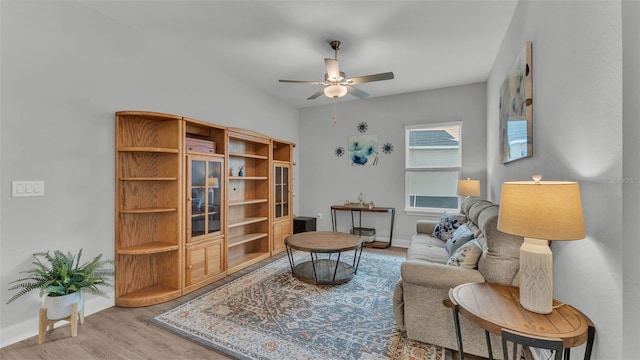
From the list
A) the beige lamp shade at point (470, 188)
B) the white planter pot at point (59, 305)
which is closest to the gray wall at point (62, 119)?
the white planter pot at point (59, 305)

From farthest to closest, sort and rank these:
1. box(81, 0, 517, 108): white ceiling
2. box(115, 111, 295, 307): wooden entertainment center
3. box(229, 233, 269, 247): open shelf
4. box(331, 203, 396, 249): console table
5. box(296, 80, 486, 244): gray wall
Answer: box(331, 203, 396, 249): console table < box(296, 80, 486, 244): gray wall < box(229, 233, 269, 247): open shelf < box(115, 111, 295, 307): wooden entertainment center < box(81, 0, 517, 108): white ceiling

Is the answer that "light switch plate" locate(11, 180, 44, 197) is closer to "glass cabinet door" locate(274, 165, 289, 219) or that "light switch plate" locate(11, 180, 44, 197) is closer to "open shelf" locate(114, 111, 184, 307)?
"open shelf" locate(114, 111, 184, 307)

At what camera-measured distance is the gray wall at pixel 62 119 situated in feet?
6.80

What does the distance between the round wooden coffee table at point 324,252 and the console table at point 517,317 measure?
1604mm

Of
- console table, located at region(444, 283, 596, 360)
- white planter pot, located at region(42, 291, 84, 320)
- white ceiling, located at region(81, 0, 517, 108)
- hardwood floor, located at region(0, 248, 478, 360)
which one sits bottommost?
hardwood floor, located at region(0, 248, 478, 360)


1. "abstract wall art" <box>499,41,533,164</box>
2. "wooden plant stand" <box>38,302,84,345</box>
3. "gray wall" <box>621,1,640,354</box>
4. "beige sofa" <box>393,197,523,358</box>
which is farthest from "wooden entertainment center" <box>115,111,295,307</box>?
"gray wall" <box>621,1,640,354</box>

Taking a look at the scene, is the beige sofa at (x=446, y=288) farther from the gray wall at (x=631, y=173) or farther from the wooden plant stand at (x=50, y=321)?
the wooden plant stand at (x=50, y=321)

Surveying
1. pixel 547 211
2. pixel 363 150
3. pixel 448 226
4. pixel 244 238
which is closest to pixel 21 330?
pixel 244 238

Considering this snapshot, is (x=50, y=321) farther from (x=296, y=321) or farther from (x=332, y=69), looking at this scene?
(x=332, y=69)

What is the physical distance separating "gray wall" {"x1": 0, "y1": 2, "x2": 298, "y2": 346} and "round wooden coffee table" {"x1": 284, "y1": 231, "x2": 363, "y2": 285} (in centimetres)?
191

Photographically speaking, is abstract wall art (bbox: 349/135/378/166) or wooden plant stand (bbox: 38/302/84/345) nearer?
wooden plant stand (bbox: 38/302/84/345)

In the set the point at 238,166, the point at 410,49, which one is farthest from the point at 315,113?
the point at 410,49

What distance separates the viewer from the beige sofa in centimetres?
181

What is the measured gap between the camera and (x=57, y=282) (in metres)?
2.11
